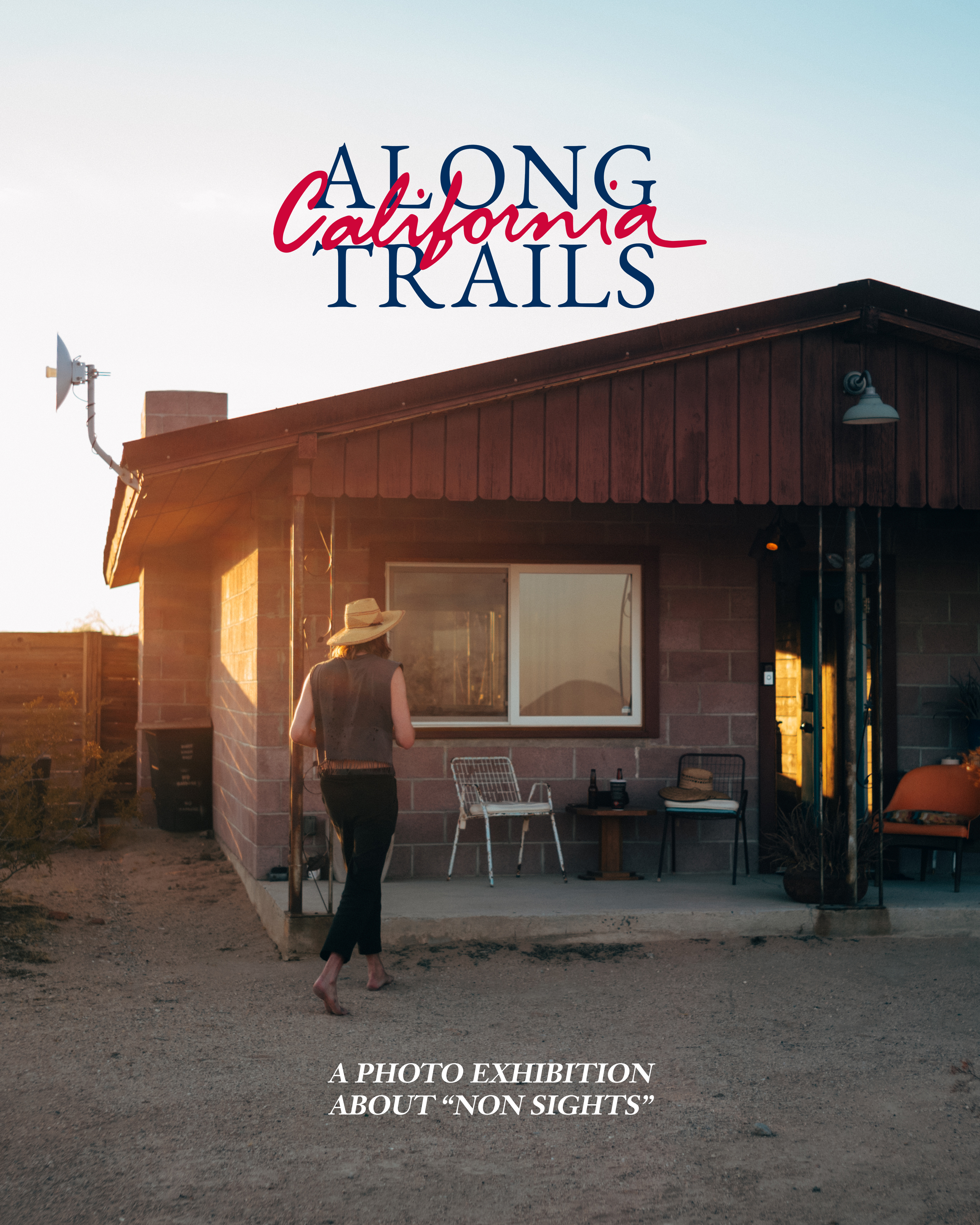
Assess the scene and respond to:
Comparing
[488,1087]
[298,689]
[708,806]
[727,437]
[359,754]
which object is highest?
[727,437]

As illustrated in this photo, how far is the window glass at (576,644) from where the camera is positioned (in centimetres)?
831

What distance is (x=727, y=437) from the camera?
21.9ft

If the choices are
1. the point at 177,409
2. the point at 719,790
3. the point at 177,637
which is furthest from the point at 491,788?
the point at 177,409

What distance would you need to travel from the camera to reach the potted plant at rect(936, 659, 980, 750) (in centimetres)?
836

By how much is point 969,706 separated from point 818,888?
7.42 feet

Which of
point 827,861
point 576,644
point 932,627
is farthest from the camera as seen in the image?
point 932,627

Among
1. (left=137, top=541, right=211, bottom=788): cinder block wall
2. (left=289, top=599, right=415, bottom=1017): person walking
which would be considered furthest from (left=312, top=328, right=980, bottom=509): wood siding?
(left=137, top=541, right=211, bottom=788): cinder block wall

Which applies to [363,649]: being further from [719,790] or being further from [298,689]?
[719,790]

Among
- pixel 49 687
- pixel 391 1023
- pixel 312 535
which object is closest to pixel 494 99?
pixel 312 535

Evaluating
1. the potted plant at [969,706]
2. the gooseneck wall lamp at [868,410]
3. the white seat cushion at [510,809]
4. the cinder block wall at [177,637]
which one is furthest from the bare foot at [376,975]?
the cinder block wall at [177,637]

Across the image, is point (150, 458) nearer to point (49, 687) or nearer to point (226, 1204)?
point (226, 1204)

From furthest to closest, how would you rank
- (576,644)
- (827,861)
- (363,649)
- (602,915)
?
(576,644) < (827,861) < (602,915) < (363,649)

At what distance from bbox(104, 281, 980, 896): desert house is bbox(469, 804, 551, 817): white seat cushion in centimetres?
52

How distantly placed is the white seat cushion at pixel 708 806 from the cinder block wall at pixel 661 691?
0.43 m
